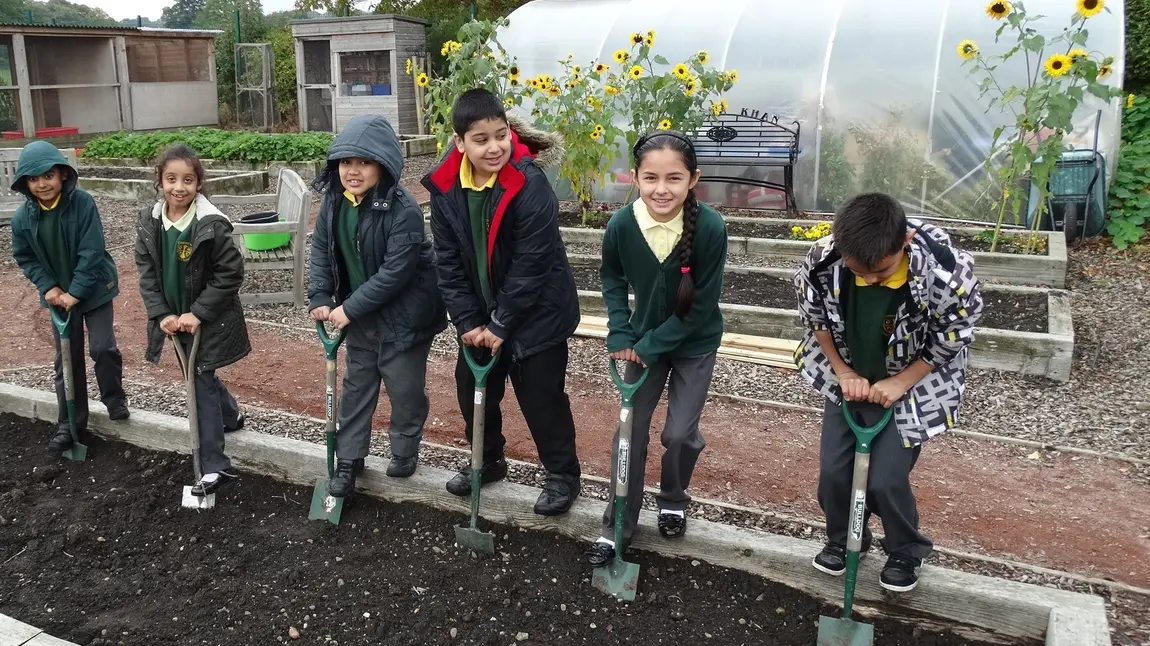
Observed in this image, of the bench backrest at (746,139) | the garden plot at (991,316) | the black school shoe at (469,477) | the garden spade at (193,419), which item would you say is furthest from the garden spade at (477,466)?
the bench backrest at (746,139)

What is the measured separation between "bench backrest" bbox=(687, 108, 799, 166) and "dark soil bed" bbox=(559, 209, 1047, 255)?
1.97ft

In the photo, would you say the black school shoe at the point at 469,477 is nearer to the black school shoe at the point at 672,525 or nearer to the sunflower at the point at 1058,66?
the black school shoe at the point at 672,525

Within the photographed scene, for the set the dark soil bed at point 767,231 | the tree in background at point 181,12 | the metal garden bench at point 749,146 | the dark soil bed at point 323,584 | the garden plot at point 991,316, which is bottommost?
the dark soil bed at point 323,584

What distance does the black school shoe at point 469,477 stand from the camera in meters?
3.54

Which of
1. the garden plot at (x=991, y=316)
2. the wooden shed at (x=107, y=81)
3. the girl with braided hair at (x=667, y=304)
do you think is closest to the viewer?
the girl with braided hair at (x=667, y=304)

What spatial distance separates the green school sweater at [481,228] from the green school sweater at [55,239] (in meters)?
2.15

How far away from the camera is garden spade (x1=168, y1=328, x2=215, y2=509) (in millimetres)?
3662

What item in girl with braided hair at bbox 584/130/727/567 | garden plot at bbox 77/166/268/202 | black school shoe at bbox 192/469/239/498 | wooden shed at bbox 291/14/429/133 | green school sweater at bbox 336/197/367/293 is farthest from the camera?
wooden shed at bbox 291/14/429/133

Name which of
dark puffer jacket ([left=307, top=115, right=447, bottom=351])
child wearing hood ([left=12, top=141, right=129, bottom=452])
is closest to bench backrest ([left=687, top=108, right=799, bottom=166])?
dark puffer jacket ([left=307, top=115, right=447, bottom=351])

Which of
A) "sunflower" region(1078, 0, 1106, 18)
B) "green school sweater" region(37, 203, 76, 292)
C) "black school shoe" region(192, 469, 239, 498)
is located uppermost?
"sunflower" region(1078, 0, 1106, 18)

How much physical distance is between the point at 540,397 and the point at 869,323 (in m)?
1.26

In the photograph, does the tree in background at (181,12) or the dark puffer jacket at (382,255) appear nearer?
the dark puffer jacket at (382,255)

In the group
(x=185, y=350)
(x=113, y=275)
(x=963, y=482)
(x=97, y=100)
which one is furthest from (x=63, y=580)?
(x=97, y=100)

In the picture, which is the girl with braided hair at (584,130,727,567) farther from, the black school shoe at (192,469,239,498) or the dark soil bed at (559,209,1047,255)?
the dark soil bed at (559,209,1047,255)
